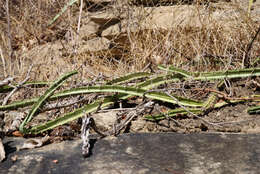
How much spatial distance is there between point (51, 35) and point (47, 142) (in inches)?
93.2

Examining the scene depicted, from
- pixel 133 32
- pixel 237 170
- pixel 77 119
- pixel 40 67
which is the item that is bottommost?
pixel 237 170

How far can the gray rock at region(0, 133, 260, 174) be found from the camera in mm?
1124

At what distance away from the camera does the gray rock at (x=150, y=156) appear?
1.12m

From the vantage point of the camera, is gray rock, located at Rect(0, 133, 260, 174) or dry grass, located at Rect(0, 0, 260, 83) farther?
dry grass, located at Rect(0, 0, 260, 83)

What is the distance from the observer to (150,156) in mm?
1212

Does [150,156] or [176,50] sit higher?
[176,50]

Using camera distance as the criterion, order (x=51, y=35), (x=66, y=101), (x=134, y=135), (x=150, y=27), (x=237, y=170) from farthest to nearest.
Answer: (x=51, y=35) < (x=150, y=27) < (x=66, y=101) < (x=134, y=135) < (x=237, y=170)

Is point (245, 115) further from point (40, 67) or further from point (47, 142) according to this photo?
point (40, 67)

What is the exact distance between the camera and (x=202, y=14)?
2.36 m

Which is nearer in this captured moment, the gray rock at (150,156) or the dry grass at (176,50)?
the gray rock at (150,156)

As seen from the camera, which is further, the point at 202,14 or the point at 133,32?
the point at 133,32

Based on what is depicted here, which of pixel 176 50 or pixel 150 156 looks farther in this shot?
pixel 176 50

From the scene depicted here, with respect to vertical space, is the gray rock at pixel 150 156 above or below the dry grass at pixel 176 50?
below

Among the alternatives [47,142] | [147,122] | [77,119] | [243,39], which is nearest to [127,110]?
[147,122]
